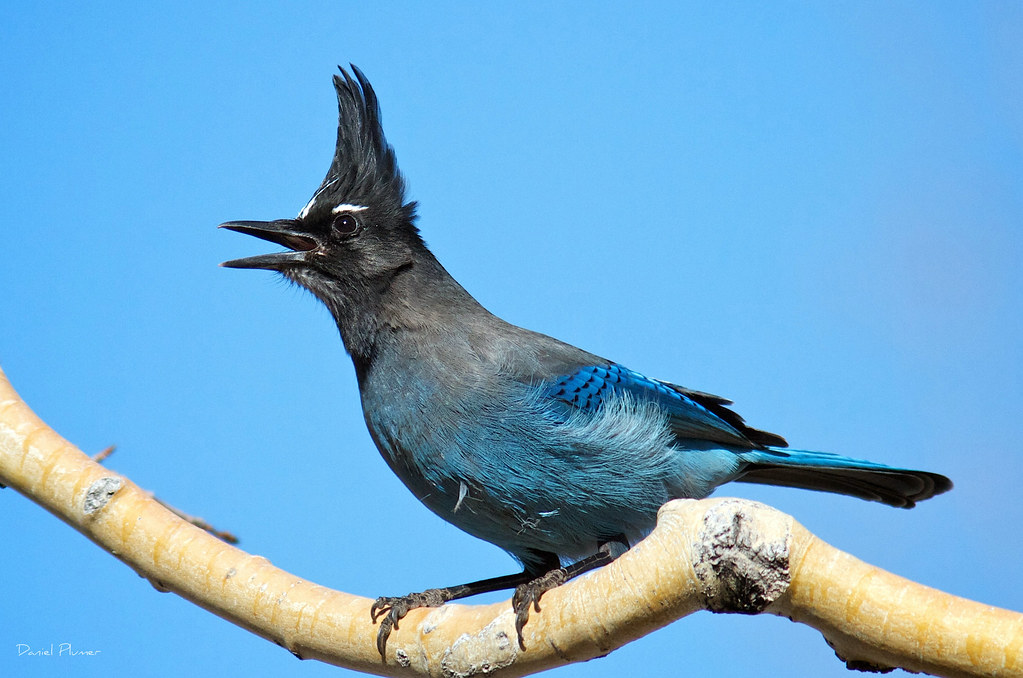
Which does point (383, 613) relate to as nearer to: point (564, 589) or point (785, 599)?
point (564, 589)

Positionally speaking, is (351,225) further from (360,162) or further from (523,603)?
(523,603)

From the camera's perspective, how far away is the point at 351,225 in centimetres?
425

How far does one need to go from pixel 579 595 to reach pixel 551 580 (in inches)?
23.7

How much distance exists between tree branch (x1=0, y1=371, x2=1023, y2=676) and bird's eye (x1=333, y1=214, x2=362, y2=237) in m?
1.45

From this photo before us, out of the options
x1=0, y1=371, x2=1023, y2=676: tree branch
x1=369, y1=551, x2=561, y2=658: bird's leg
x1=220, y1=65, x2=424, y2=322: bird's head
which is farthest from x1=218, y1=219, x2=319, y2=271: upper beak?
x1=369, y1=551, x2=561, y2=658: bird's leg

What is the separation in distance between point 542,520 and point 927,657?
5.03 ft

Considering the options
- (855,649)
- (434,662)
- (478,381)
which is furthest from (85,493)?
(855,649)

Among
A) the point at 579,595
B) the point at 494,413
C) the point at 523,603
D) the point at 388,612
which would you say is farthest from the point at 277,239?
the point at 579,595

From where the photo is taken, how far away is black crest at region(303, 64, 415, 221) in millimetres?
4289

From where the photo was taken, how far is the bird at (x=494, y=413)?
3605 millimetres

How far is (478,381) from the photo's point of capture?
147 inches

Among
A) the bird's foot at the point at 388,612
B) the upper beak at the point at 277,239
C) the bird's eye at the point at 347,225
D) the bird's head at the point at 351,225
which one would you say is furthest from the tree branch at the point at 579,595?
the bird's eye at the point at 347,225

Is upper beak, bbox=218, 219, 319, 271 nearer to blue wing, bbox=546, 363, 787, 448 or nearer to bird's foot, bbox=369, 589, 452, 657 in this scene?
blue wing, bbox=546, 363, 787, 448

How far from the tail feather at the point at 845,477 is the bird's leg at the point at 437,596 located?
89cm
